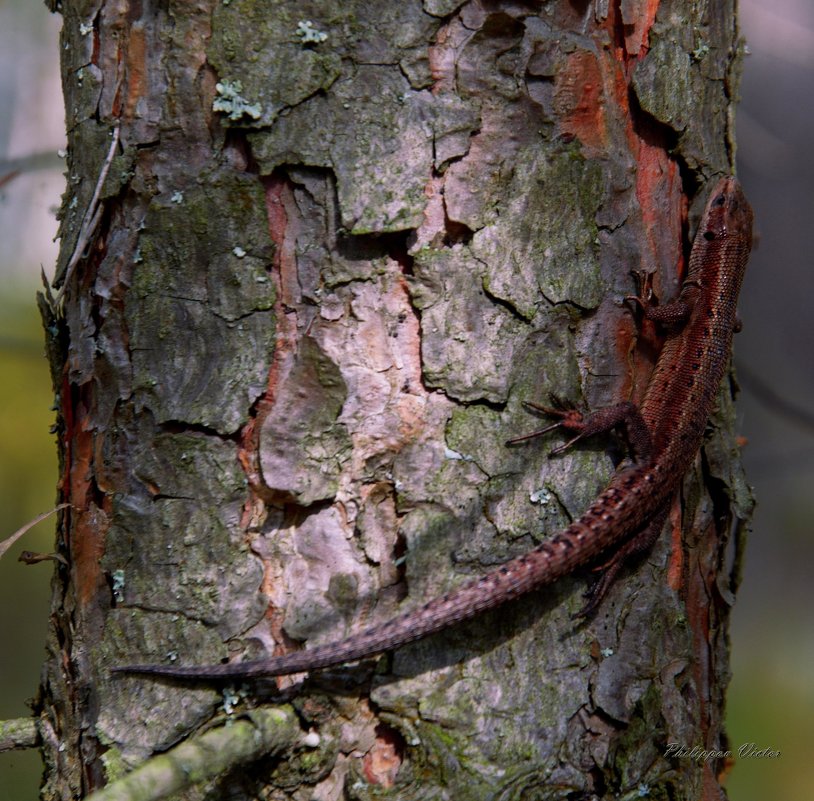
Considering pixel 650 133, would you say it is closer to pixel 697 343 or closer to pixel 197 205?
pixel 697 343

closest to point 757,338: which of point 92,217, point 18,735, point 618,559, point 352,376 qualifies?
point 618,559

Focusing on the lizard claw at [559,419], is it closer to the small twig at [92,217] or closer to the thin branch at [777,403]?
the small twig at [92,217]

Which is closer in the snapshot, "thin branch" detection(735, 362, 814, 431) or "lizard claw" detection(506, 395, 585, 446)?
"lizard claw" detection(506, 395, 585, 446)

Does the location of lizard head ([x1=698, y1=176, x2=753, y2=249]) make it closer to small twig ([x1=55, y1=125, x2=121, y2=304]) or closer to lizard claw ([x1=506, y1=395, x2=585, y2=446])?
lizard claw ([x1=506, y1=395, x2=585, y2=446])

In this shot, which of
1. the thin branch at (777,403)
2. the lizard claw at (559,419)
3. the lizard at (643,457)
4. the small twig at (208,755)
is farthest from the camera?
the thin branch at (777,403)

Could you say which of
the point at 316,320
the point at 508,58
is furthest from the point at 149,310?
the point at 508,58

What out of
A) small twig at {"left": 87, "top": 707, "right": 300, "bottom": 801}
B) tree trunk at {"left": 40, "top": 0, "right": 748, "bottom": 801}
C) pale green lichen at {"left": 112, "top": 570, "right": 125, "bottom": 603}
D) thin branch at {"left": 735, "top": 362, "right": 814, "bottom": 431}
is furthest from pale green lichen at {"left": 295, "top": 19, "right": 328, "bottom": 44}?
thin branch at {"left": 735, "top": 362, "right": 814, "bottom": 431}

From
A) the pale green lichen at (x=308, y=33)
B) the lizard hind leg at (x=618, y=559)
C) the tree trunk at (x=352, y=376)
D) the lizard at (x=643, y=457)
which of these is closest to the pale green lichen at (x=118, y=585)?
the tree trunk at (x=352, y=376)

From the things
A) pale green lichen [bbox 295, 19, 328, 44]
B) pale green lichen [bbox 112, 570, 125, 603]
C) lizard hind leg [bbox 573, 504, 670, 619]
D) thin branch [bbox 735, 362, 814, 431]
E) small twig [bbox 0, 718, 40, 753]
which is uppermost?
pale green lichen [bbox 295, 19, 328, 44]
